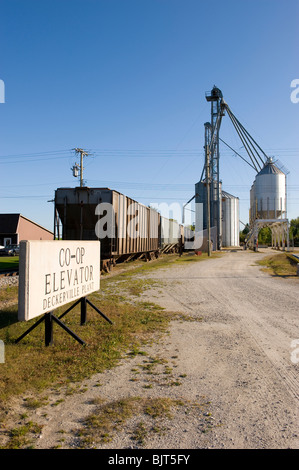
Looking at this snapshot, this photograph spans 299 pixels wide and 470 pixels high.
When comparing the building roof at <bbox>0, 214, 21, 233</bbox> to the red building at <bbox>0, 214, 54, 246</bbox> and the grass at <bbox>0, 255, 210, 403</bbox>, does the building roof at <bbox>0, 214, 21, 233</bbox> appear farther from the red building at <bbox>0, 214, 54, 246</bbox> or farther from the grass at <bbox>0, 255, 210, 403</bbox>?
the grass at <bbox>0, 255, 210, 403</bbox>

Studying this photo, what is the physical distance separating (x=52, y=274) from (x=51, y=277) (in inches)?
2.4

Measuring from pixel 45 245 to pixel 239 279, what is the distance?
482 inches

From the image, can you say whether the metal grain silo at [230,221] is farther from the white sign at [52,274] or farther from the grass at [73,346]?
the white sign at [52,274]

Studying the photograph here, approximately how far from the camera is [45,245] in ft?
18.4

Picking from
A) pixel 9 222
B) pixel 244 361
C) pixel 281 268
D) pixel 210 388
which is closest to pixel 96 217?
pixel 281 268

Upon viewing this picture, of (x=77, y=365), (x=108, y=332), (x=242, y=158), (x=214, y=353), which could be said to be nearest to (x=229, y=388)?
(x=214, y=353)

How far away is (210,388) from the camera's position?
4.56 metres

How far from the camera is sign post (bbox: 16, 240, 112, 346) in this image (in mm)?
5078

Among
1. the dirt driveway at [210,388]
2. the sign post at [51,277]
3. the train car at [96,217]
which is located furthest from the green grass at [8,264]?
the dirt driveway at [210,388]

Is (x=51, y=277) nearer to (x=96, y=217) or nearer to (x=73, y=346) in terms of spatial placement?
(x=73, y=346)

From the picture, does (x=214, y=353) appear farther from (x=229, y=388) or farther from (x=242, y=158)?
(x=242, y=158)

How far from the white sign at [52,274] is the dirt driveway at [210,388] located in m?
1.51

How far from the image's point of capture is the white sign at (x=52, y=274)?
5.08 m
